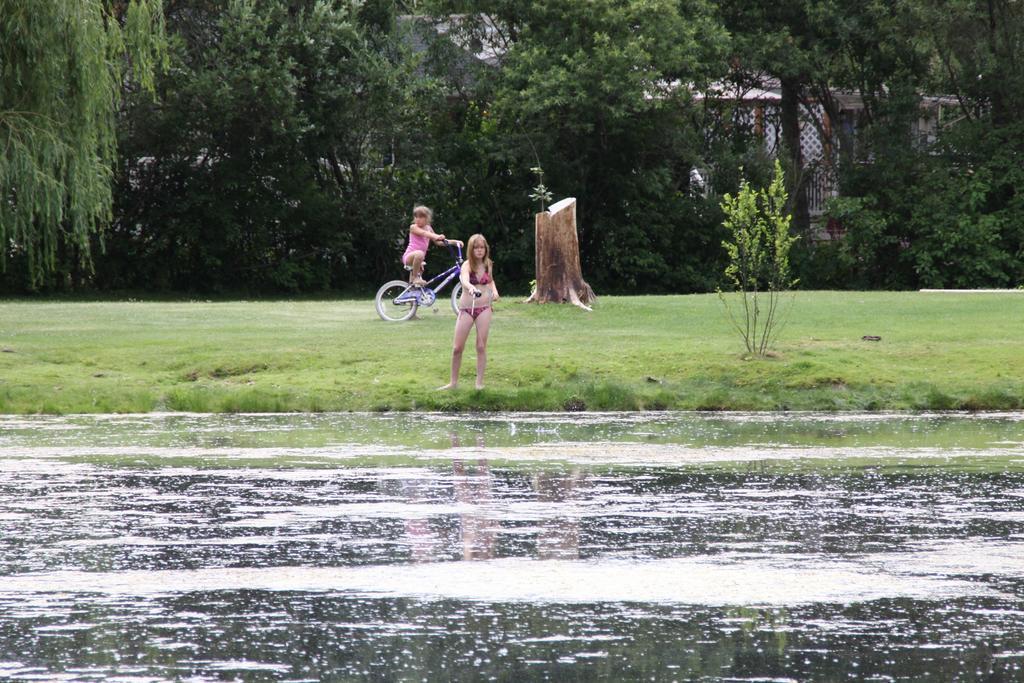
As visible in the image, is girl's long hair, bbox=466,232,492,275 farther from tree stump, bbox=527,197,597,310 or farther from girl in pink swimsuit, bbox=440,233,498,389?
tree stump, bbox=527,197,597,310

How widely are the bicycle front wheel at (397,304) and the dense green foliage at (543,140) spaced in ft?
53.9

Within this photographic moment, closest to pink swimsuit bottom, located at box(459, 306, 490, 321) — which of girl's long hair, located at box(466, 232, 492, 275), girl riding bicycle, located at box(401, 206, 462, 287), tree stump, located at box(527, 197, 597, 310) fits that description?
girl's long hair, located at box(466, 232, 492, 275)

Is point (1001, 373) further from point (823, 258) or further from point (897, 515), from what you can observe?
point (823, 258)

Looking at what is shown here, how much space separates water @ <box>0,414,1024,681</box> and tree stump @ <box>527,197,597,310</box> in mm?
11972

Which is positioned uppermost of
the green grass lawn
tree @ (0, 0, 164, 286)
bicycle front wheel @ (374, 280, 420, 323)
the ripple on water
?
tree @ (0, 0, 164, 286)

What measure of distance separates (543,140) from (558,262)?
18.4 m

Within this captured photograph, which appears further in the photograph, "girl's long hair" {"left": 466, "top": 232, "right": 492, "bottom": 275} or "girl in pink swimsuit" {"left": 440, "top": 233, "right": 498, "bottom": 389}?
"girl in pink swimsuit" {"left": 440, "top": 233, "right": 498, "bottom": 389}

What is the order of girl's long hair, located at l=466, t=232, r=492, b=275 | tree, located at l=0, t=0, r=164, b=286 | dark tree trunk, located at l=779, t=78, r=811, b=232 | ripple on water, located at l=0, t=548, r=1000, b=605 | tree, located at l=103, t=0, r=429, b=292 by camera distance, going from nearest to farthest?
ripple on water, located at l=0, t=548, r=1000, b=605
girl's long hair, located at l=466, t=232, r=492, b=275
tree, located at l=0, t=0, r=164, b=286
tree, located at l=103, t=0, r=429, b=292
dark tree trunk, located at l=779, t=78, r=811, b=232

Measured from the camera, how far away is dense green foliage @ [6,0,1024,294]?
4250 cm

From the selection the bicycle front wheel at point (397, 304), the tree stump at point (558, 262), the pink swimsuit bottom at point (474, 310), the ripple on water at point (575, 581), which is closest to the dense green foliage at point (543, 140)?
the tree stump at point (558, 262)

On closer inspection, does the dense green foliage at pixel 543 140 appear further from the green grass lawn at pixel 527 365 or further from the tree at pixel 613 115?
the green grass lawn at pixel 527 365

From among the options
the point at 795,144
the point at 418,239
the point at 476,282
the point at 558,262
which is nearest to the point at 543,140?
the point at 795,144

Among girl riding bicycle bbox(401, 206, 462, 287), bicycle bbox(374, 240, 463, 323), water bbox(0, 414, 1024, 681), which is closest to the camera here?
water bbox(0, 414, 1024, 681)

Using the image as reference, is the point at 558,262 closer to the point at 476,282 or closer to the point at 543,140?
the point at 476,282
